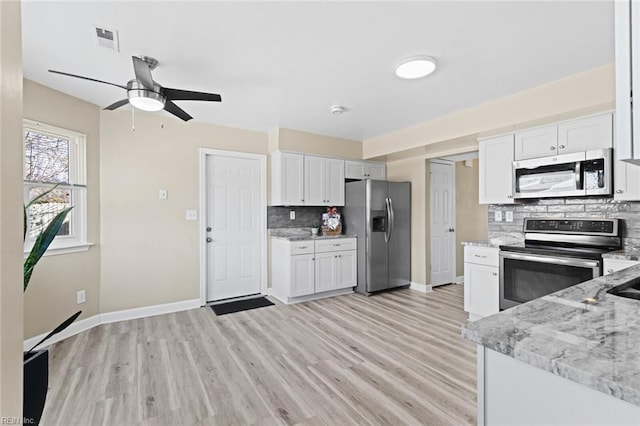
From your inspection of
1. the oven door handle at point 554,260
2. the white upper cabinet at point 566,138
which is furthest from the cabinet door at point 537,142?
the oven door handle at point 554,260

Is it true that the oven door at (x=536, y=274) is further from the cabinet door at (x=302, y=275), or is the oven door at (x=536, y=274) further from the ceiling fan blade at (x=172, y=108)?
the ceiling fan blade at (x=172, y=108)

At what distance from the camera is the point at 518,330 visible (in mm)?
829

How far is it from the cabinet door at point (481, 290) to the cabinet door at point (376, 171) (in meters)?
2.20

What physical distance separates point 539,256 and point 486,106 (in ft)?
5.15

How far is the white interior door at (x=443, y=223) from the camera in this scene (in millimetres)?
4789

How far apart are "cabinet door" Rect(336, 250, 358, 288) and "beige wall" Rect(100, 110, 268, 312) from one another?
194 centimetres

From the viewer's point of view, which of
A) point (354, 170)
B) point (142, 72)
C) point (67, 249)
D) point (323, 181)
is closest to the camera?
point (142, 72)

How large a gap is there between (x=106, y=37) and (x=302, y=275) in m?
3.13

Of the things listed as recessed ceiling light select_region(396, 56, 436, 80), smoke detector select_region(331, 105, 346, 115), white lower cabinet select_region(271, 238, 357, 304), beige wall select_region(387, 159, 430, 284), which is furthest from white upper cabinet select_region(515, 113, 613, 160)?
white lower cabinet select_region(271, 238, 357, 304)

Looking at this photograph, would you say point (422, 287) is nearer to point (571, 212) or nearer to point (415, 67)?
point (571, 212)

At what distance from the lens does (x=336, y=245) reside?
442 cm

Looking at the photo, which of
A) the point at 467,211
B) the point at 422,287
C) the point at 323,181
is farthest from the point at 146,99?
the point at 467,211

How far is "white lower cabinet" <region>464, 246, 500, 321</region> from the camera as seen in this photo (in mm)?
3137

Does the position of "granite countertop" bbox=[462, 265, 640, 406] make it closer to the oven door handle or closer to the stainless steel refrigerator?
the oven door handle
